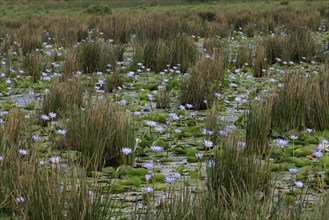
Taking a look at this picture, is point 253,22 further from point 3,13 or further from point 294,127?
point 3,13

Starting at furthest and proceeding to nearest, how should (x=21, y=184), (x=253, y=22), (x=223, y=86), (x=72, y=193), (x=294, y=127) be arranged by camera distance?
(x=253, y=22)
(x=223, y=86)
(x=294, y=127)
(x=21, y=184)
(x=72, y=193)

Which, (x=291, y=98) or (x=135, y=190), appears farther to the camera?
(x=291, y=98)

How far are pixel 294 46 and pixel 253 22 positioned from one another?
5130 mm

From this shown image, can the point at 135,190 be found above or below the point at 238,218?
below

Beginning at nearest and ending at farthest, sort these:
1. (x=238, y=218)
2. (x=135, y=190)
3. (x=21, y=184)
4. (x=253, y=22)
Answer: (x=238, y=218), (x=21, y=184), (x=135, y=190), (x=253, y=22)

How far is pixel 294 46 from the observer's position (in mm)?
7340

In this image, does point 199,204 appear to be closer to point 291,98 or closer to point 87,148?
point 87,148

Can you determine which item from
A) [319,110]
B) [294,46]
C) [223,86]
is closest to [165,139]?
[319,110]

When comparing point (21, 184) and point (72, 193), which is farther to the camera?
point (21, 184)

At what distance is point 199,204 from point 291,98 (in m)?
2.14

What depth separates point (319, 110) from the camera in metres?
3.61

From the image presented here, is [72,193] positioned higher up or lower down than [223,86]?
higher up

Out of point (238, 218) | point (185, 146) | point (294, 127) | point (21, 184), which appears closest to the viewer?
point (238, 218)

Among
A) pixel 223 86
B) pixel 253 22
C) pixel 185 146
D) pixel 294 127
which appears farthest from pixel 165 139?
pixel 253 22
